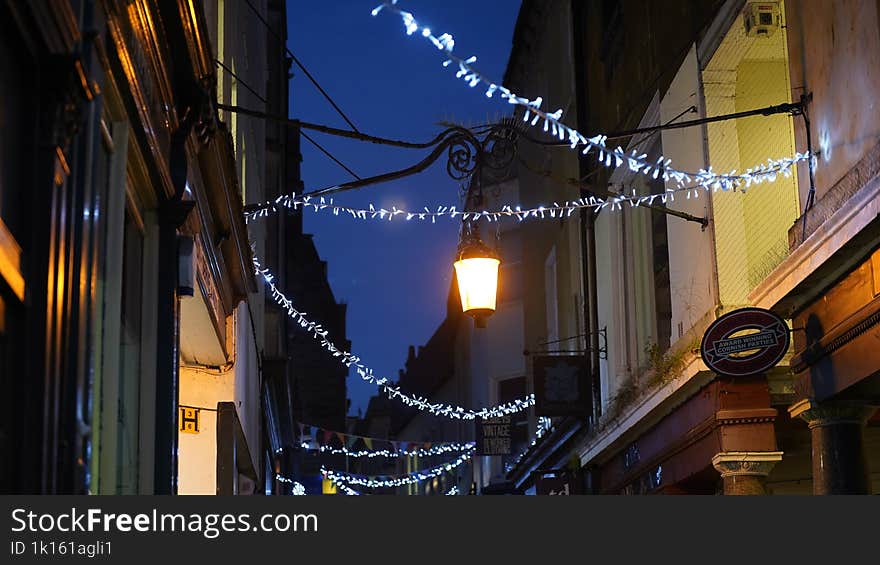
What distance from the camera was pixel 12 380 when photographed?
4.82m

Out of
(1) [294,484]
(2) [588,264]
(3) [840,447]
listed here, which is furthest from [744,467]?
(1) [294,484]

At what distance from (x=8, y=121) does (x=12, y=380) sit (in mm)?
922

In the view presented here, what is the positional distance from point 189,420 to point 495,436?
16072 mm

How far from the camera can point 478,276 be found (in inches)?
495

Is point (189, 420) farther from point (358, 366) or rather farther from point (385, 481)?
point (385, 481)

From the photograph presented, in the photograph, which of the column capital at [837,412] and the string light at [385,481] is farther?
the string light at [385,481]

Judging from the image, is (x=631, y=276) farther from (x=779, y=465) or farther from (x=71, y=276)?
(x=71, y=276)

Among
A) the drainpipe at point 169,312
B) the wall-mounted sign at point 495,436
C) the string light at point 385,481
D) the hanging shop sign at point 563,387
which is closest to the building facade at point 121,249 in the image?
the drainpipe at point 169,312

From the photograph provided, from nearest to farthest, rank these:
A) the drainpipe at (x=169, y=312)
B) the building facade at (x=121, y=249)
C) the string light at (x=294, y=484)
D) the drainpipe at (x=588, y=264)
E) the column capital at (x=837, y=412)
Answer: the building facade at (x=121, y=249), the drainpipe at (x=169, y=312), the column capital at (x=837, y=412), the drainpipe at (x=588, y=264), the string light at (x=294, y=484)

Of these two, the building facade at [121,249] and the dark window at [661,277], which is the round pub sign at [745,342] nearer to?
the building facade at [121,249]

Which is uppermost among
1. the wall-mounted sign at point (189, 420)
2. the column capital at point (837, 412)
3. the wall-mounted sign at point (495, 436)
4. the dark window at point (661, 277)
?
the dark window at point (661, 277)

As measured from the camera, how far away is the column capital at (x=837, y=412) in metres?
10.7

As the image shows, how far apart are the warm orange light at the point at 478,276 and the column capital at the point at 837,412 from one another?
10.2 feet

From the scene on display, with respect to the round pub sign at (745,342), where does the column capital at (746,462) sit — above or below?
below
